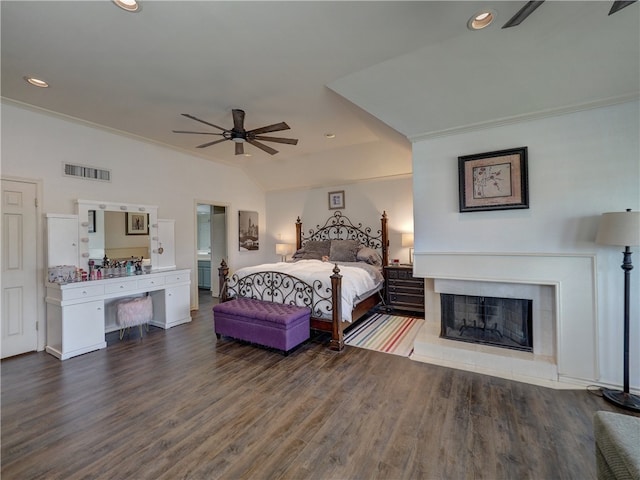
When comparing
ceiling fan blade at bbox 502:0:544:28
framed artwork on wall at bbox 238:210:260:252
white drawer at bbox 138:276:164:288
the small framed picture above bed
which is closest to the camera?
ceiling fan blade at bbox 502:0:544:28

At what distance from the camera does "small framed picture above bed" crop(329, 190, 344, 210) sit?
6320mm

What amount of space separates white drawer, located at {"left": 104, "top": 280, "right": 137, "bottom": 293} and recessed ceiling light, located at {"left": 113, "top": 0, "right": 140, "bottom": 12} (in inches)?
128

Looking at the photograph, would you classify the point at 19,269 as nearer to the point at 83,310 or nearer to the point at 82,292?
the point at 82,292

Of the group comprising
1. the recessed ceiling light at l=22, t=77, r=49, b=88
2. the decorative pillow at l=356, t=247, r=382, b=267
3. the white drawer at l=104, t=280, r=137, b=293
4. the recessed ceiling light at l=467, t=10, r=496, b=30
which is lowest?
the white drawer at l=104, t=280, r=137, b=293

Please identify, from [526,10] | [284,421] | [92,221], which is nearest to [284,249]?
[92,221]

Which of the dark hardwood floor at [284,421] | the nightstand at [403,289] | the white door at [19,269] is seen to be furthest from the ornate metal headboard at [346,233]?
the white door at [19,269]

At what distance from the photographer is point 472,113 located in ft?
9.67

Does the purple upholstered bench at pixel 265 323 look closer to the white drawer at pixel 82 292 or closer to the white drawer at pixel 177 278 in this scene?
the white drawer at pixel 177 278

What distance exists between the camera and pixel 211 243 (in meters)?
6.93

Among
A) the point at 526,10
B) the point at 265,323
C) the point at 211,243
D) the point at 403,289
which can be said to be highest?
the point at 526,10

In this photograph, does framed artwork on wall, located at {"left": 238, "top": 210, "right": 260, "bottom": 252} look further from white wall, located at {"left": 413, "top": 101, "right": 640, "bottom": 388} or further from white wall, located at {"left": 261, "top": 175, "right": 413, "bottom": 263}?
white wall, located at {"left": 413, "top": 101, "right": 640, "bottom": 388}

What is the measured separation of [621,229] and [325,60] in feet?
9.61

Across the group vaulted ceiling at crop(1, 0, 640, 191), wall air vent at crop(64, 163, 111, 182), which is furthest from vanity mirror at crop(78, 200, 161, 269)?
vaulted ceiling at crop(1, 0, 640, 191)

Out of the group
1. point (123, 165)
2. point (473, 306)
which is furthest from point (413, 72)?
point (123, 165)
